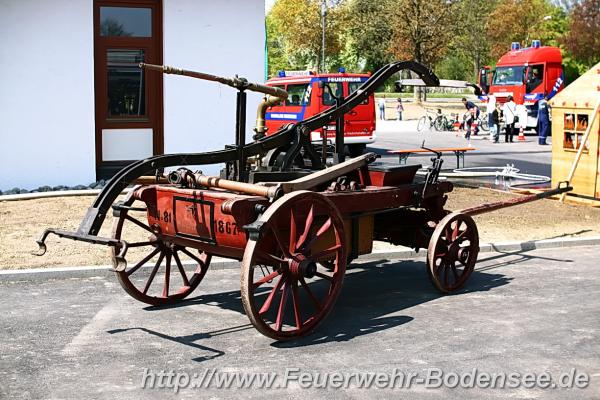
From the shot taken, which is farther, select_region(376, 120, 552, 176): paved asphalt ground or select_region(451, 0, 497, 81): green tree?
select_region(451, 0, 497, 81): green tree

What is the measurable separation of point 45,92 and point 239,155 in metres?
8.14

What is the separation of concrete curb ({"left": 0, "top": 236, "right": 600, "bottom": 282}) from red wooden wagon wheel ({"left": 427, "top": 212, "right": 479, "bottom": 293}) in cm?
142

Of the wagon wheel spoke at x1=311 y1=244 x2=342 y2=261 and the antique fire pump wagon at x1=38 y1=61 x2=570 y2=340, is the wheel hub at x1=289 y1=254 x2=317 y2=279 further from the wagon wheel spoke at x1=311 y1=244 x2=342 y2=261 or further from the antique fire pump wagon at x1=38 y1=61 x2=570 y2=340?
the wagon wheel spoke at x1=311 y1=244 x2=342 y2=261

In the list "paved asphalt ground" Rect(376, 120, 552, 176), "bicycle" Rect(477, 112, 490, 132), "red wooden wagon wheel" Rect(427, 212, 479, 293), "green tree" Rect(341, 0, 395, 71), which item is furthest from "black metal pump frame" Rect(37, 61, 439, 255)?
"green tree" Rect(341, 0, 395, 71)

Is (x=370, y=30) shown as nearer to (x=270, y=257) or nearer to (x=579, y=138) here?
(x=579, y=138)

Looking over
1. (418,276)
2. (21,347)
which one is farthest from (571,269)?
(21,347)

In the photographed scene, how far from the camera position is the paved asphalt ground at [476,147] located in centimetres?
2138

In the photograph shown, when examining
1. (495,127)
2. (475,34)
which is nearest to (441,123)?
(495,127)

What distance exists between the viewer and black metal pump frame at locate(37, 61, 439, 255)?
627 cm

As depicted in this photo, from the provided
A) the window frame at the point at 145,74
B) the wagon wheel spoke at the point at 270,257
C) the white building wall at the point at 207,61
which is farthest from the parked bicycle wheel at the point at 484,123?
the wagon wheel spoke at the point at 270,257

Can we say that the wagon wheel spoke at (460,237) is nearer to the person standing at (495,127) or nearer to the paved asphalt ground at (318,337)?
the paved asphalt ground at (318,337)

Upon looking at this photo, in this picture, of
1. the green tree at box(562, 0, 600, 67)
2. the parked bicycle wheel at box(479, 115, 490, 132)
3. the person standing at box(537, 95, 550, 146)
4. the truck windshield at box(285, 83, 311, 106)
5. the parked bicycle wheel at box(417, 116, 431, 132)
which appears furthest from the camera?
the green tree at box(562, 0, 600, 67)

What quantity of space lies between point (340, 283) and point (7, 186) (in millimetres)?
9023

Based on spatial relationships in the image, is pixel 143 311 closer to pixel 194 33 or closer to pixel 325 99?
pixel 194 33
